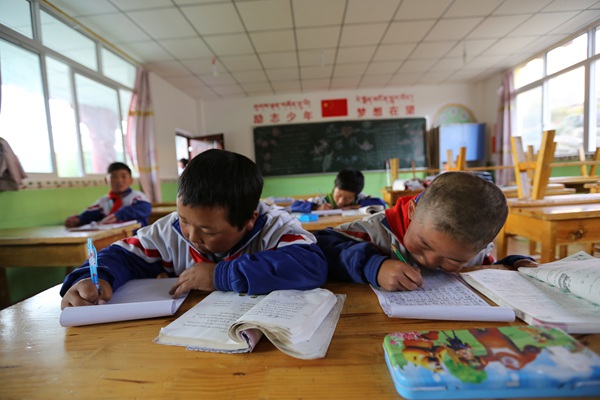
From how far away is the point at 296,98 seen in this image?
5.46 m

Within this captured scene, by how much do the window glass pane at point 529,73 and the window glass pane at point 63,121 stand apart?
20.3 feet

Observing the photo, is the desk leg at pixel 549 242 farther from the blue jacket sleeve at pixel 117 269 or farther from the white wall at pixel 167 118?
the white wall at pixel 167 118

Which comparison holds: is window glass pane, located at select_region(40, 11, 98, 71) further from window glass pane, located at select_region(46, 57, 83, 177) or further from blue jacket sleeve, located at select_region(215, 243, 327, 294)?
blue jacket sleeve, located at select_region(215, 243, 327, 294)

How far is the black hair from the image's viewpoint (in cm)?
66

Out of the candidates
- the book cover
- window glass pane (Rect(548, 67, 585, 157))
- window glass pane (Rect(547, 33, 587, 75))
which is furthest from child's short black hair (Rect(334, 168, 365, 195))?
window glass pane (Rect(547, 33, 587, 75))

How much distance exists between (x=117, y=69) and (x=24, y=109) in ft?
5.21

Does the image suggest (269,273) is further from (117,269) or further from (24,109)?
(24,109)

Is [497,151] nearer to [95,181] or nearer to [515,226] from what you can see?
[515,226]

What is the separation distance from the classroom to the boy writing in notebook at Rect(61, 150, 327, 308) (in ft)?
0.43

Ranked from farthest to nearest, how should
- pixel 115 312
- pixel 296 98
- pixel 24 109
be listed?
pixel 296 98 < pixel 24 109 < pixel 115 312

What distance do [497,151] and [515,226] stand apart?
4125 millimetres

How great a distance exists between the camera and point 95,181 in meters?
3.03


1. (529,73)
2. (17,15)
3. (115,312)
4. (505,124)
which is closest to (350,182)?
(115,312)

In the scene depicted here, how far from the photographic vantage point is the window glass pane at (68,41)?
101 inches
